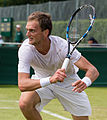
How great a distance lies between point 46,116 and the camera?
8062 millimetres

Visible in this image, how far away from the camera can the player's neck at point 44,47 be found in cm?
564

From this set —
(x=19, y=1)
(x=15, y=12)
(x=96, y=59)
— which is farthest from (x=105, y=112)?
(x=19, y=1)

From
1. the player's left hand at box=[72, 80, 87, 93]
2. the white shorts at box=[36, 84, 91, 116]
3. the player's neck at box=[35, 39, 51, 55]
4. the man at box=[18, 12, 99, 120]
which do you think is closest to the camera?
the player's left hand at box=[72, 80, 87, 93]

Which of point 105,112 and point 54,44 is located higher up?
point 54,44

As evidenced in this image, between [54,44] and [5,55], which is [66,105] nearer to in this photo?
[54,44]

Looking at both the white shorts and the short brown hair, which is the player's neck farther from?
the white shorts

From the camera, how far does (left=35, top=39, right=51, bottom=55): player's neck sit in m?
5.64

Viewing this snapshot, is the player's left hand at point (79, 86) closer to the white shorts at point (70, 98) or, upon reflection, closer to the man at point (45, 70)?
the man at point (45, 70)

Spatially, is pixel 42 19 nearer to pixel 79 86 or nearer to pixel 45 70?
pixel 45 70

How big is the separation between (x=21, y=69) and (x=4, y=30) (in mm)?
25131

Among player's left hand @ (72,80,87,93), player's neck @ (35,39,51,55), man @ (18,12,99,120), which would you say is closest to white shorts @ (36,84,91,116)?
man @ (18,12,99,120)

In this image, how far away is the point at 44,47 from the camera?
224 inches

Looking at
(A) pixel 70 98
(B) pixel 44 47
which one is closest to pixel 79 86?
(B) pixel 44 47

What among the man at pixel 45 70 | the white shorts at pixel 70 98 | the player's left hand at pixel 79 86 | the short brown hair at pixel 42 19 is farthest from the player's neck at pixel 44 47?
the player's left hand at pixel 79 86
